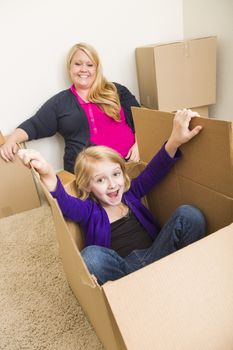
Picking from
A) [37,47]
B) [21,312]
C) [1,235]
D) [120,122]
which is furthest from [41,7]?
[21,312]

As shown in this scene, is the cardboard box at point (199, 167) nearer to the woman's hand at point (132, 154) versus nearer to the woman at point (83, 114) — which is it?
the woman's hand at point (132, 154)

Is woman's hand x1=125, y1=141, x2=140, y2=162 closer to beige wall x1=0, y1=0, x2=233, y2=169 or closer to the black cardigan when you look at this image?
the black cardigan

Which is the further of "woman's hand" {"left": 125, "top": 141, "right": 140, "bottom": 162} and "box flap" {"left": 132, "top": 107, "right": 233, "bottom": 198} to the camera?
"woman's hand" {"left": 125, "top": 141, "right": 140, "bottom": 162}

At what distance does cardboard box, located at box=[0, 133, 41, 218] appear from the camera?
4.80 feet

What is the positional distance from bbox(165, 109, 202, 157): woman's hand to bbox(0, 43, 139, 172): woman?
0.63 meters

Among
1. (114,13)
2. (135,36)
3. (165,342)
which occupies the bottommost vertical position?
(165,342)

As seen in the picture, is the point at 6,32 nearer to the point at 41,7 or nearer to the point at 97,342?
the point at 41,7

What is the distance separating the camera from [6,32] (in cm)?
141

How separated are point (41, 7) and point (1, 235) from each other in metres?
1.08

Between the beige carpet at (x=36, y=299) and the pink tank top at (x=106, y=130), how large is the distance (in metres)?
0.48

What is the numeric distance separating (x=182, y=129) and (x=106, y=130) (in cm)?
77

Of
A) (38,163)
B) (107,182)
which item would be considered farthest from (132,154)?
(38,163)

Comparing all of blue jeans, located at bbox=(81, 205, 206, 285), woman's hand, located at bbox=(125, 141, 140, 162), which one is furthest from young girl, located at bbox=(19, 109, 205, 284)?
woman's hand, located at bbox=(125, 141, 140, 162)

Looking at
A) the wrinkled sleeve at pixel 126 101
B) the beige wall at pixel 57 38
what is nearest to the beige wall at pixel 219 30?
the beige wall at pixel 57 38
